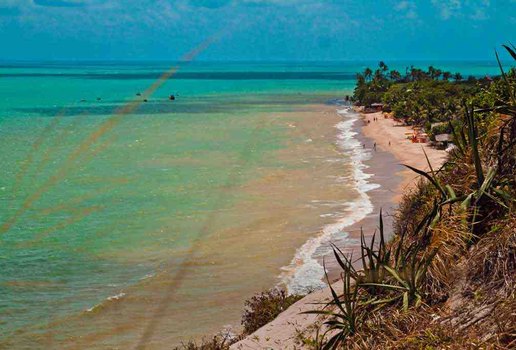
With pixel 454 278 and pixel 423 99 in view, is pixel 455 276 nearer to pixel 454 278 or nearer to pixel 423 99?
pixel 454 278

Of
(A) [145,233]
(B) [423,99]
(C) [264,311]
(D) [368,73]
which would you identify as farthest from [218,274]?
(D) [368,73]

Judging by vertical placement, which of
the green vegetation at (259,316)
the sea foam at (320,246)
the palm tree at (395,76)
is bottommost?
the sea foam at (320,246)

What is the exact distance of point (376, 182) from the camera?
3438 centimetres

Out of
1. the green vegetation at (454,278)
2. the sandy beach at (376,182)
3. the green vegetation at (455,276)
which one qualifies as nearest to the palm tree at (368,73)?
the sandy beach at (376,182)

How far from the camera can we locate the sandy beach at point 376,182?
11906mm

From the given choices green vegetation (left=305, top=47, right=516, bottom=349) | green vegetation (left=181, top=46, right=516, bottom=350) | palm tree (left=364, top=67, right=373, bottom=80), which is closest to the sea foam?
green vegetation (left=181, top=46, right=516, bottom=350)

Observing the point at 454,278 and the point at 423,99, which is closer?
the point at 454,278

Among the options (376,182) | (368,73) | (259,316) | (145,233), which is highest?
(368,73)

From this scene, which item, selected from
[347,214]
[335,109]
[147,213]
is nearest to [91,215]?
[147,213]

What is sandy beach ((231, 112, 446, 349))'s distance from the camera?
1191 centimetres

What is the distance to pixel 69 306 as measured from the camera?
17438 mm

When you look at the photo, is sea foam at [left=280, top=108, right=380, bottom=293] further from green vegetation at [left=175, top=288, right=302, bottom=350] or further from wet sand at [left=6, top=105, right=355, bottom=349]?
green vegetation at [left=175, top=288, right=302, bottom=350]

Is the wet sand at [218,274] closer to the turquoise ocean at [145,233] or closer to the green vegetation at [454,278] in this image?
the turquoise ocean at [145,233]

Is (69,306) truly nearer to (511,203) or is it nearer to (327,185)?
(511,203)
